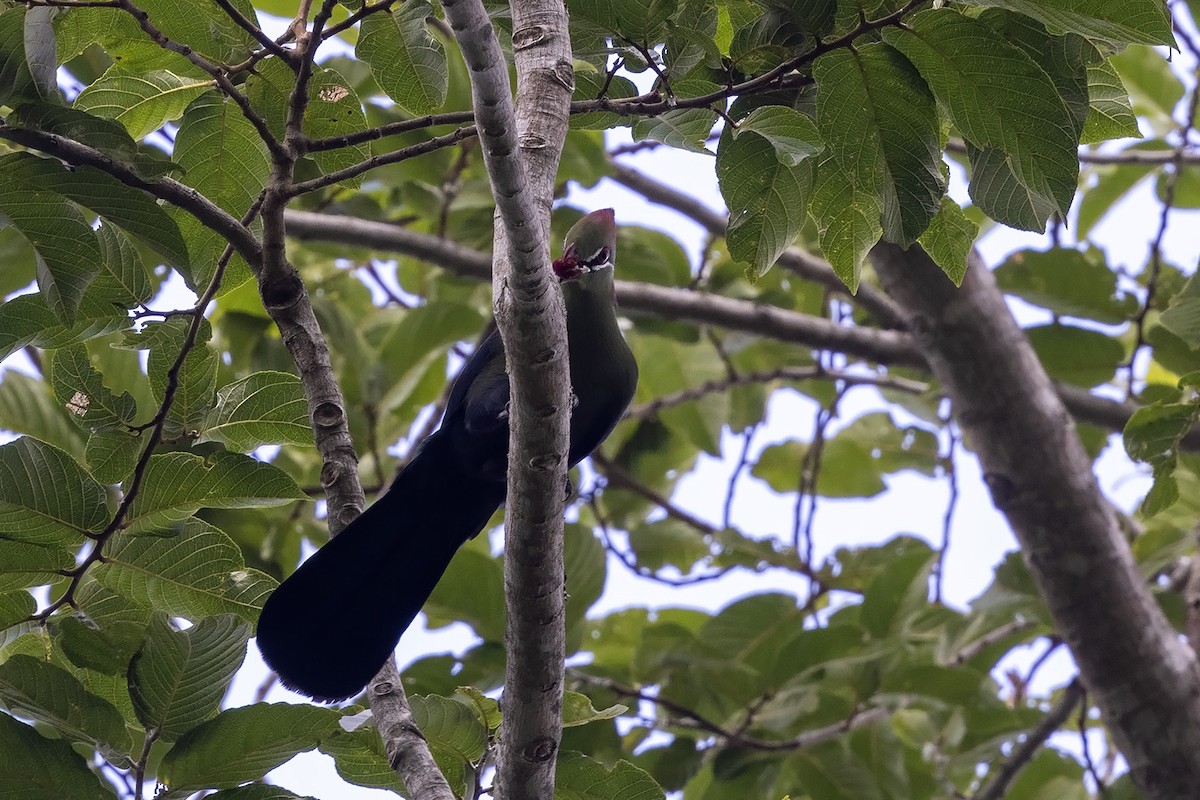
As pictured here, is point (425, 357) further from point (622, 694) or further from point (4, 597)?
point (4, 597)

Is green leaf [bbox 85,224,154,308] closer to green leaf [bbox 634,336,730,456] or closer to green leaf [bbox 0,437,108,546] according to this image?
green leaf [bbox 0,437,108,546]


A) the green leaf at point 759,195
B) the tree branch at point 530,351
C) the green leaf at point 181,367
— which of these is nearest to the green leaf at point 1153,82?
the green leaf at point 759,195

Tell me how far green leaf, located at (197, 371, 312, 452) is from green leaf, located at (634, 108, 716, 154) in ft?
2.34

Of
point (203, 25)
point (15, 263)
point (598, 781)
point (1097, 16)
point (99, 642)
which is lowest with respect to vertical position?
point (598, 781)

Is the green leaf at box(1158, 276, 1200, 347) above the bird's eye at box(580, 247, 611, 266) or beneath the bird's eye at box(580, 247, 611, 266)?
beneath

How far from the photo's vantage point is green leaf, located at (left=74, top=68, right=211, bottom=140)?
1912mm

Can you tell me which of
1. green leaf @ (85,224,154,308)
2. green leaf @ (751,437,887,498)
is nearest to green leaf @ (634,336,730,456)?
green leaf @ (751,437,887,498)

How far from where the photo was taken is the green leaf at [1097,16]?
1492 mm

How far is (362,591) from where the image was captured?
222 centimetres

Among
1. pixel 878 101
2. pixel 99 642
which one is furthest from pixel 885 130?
pixel 99 642

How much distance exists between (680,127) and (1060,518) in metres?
2.17

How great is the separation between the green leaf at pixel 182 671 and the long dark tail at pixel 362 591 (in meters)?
0.35

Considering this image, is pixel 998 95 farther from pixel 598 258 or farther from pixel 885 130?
pixel 598 258

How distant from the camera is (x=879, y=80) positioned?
164 cm
